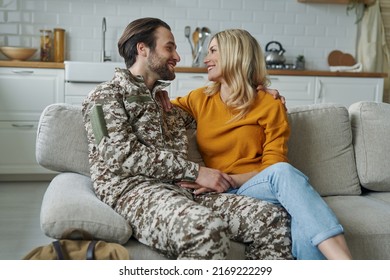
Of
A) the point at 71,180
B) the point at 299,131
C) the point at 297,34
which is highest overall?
the point at 297,34

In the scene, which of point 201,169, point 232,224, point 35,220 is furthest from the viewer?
point 35,220

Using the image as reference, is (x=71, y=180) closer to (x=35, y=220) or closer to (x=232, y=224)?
(x=232, y=224)

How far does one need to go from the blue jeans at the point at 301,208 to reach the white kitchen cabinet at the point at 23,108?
9.81 ft

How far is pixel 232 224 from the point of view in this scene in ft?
6.77

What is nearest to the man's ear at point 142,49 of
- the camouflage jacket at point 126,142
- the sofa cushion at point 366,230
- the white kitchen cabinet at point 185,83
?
the camouflage jacket at point 126,142

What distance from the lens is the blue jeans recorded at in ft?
6.23

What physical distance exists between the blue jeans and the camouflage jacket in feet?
0.97

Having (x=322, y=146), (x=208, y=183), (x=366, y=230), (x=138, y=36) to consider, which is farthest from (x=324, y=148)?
(x=138, y=36)

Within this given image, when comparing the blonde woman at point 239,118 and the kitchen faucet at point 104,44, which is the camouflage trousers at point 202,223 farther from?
the kitchen faucet at point 104,44

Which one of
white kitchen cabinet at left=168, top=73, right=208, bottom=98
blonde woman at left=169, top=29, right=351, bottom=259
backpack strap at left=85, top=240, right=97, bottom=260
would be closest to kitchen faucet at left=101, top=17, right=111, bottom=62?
white kitchen cabinet at left=168, top=73, right=208, bottom=98

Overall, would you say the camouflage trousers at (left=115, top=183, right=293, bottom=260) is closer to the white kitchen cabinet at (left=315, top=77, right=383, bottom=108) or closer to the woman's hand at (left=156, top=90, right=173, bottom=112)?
the woman's hand at (left=156, top=90, right=173, bottom=112)

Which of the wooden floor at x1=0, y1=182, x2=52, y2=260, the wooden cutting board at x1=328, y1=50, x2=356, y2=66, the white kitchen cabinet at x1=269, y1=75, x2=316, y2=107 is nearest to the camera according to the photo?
the wooden floor at x1=0, y1=182, x2=52, y2=260
